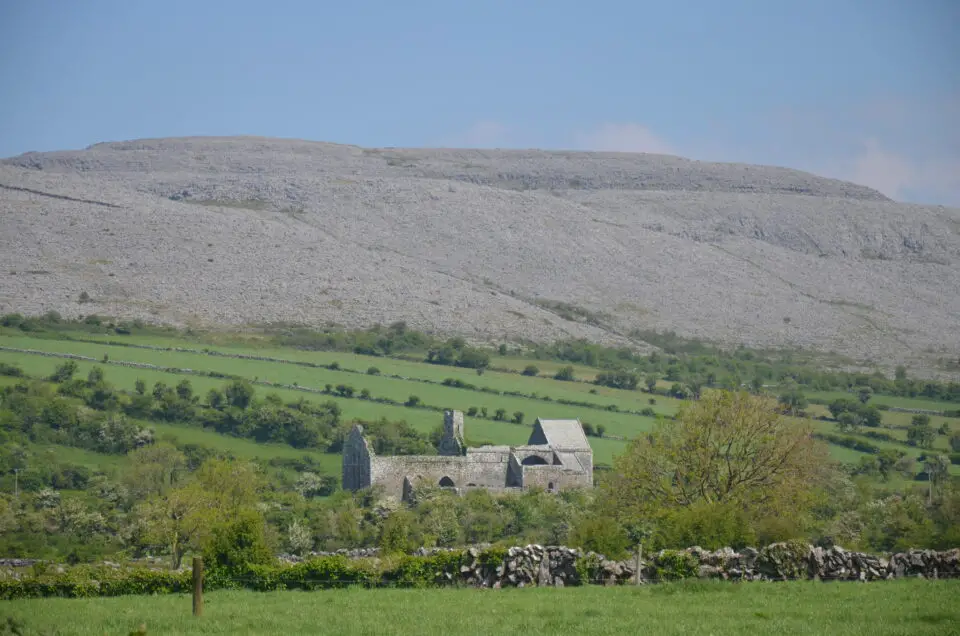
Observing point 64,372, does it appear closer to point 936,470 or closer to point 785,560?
point 936,470

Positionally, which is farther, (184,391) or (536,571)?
(184,391)

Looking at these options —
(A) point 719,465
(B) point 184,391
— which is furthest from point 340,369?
(A) point 719,465

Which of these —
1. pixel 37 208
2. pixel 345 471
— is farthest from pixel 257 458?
pixel 37 208

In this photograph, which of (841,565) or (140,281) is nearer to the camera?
(841,565)

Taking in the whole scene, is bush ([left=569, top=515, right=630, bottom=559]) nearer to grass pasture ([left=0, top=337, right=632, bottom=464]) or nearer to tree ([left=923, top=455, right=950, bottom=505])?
tree ([left=923, top=455, right=950, bottom=505])

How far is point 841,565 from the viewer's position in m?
34.0

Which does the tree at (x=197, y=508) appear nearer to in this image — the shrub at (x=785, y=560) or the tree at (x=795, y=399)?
the shrub at (x=785, y=560)

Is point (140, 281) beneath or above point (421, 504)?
above

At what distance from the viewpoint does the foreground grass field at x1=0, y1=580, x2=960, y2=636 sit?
2655 cm

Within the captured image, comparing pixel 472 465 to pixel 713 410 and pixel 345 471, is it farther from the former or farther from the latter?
pixel 713 410

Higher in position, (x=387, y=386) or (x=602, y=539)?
(x=602, y=539)

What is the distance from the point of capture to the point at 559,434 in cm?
9375

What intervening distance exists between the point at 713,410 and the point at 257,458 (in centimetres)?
4485

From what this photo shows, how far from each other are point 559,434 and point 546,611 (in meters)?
65.3
